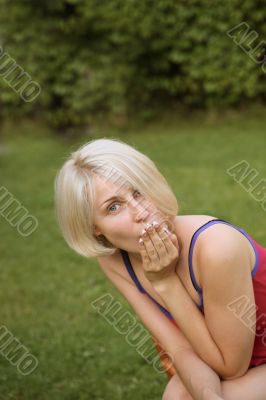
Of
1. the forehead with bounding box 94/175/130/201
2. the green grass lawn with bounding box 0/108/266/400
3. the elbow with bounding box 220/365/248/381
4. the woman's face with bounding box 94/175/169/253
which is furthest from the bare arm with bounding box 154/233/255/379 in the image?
the green grass lawn with bounding box 0/108/266/400

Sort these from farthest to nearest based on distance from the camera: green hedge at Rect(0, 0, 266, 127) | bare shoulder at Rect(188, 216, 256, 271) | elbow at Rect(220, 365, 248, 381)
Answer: green hedge at Rect(0, 0, 266, 127), elbow at Rect(220, 365, 248, 381), bare shoulder at Rect(188, 216, 256, 271)

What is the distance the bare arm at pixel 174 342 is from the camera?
2.36m

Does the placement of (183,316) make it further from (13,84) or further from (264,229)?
(13,84)

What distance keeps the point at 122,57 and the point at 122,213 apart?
8.52m

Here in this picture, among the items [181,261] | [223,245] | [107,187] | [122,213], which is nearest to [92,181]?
[107,187]

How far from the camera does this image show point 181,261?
2.48 meters

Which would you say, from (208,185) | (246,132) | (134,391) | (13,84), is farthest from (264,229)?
(13,84)

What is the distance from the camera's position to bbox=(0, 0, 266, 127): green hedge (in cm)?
966

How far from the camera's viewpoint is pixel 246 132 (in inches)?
376

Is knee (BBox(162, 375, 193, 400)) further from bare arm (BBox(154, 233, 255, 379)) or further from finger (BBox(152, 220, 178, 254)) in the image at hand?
finger (BBox(152, 220, 178, 254))

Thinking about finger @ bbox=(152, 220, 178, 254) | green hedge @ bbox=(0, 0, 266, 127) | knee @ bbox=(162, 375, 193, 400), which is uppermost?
green hedge @ bbox=(0, 0, 266, 127)

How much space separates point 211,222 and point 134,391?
174cm

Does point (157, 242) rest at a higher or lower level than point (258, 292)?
higher

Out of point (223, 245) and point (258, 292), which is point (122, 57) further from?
point (223, 245)
